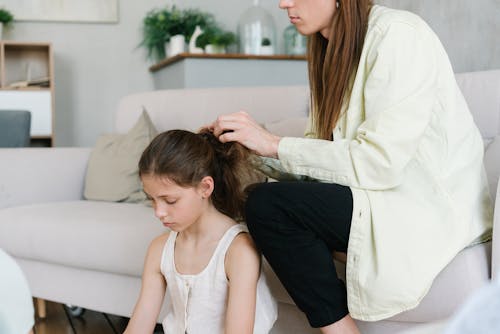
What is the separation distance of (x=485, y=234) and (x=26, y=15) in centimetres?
442

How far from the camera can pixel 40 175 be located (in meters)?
2.61

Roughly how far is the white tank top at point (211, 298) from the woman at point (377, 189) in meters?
0.17

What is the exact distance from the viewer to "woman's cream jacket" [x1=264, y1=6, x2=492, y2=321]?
131 cm

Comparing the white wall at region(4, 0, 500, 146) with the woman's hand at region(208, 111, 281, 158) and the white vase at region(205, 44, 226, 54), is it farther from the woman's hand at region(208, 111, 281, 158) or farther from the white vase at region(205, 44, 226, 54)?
the woman's hand at region(208, 111, 281, 158)

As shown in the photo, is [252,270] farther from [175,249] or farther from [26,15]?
[26,15]

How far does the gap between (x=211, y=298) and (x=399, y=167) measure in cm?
51

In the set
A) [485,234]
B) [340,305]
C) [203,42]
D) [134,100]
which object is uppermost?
[203,42]

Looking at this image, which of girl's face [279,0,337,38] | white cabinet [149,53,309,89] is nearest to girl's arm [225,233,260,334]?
girl's face [279,0,337,38]

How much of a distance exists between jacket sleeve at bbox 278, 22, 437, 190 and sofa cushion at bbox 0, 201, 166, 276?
82 cm

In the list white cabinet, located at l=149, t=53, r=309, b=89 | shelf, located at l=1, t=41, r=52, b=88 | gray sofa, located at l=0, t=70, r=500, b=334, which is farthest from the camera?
shelf, located at l=1, t=41, r=52, b=88

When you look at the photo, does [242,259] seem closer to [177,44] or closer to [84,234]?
[84,234]

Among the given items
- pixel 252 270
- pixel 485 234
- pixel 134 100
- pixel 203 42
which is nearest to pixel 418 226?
pixel 485 234

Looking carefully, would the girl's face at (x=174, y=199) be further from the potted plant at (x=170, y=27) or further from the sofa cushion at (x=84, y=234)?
the potted plant at (x=170, y=27)

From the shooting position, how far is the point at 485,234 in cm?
145
